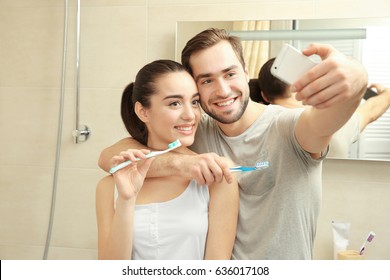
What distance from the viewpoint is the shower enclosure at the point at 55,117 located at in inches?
53.1

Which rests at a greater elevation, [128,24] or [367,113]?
[128,24]

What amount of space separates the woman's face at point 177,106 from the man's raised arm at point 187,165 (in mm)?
38

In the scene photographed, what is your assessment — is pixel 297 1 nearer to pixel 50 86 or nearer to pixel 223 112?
pixel 223 112

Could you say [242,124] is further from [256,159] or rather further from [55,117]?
[55,117]

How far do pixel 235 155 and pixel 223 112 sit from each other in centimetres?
9

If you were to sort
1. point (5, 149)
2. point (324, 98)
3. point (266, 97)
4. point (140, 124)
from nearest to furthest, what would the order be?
point (324, 98)
point (140, 124)
point (266, 97)
point (5, 149)

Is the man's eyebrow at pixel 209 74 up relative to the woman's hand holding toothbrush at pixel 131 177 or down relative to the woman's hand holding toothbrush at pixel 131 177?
up

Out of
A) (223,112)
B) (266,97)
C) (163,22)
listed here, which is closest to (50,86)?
(163,22)

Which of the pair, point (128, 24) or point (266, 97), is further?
point (128, 24)

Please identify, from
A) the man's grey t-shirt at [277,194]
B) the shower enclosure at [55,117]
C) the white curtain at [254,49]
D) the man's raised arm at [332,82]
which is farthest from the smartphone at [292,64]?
the shower enclosure at [55,117]

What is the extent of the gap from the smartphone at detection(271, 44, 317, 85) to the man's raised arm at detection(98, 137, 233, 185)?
18 cm

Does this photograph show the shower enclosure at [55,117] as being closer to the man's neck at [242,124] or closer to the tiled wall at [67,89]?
the tiled wall at [67,89]

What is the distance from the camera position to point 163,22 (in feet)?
4.26
